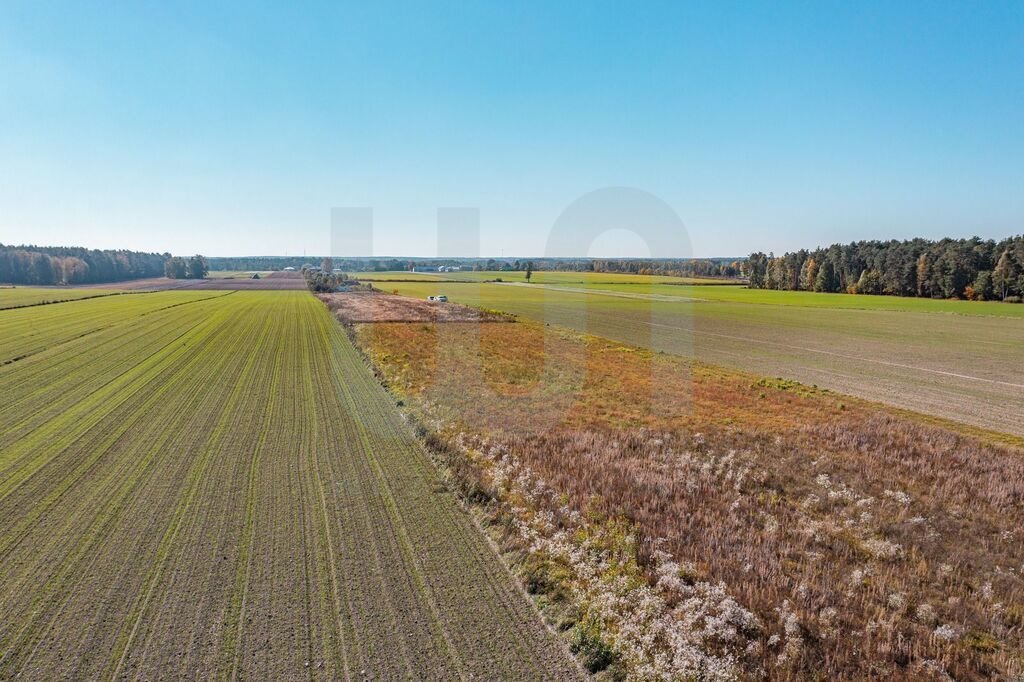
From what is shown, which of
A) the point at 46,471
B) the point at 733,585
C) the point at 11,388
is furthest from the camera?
the point at 11,388

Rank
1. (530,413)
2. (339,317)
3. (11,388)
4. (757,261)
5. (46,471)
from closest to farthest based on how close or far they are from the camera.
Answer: (46,471) → (530,413) → (11,388) → (339,317) → (757,261)

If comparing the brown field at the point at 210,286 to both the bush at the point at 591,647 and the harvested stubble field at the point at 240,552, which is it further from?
the bush at the point at 591,647

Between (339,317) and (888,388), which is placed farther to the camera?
(339,317)

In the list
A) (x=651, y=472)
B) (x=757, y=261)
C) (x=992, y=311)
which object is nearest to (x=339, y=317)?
(x=651, y=472)

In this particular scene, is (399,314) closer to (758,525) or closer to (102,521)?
(102,521)

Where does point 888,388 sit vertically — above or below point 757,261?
below

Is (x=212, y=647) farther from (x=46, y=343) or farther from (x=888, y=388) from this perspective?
(x=46, y=343)
